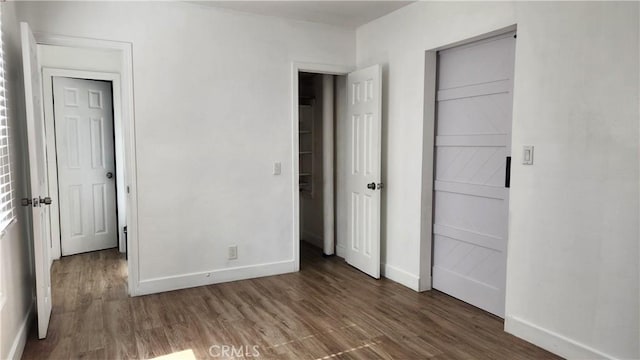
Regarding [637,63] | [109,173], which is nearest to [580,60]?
[637,63]

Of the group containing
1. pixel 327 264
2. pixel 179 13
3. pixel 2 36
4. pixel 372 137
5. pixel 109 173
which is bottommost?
pixel 327 264

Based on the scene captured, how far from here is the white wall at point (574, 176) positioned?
2.15 m

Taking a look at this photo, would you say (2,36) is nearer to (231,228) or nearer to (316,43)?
(231,228)

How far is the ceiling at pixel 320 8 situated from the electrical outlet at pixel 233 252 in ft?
7.00

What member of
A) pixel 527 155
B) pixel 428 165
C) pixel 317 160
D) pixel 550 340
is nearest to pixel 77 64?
pixel 317 160

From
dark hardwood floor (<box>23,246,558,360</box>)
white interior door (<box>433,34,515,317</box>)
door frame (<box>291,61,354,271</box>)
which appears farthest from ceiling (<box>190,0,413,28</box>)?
dark hardwood floor (<box>23,246,558,360</box>)

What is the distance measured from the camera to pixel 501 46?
293 centimetres

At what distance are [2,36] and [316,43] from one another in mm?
2515

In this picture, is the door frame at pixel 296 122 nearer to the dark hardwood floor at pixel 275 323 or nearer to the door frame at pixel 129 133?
the dark hardwood floor at pixel 275 323

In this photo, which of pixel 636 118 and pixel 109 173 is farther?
pixel 109 173

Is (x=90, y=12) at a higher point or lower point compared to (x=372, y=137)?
higher

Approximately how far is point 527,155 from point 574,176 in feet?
1.01

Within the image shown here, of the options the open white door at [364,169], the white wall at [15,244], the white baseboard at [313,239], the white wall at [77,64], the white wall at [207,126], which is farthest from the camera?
the white baseboard at [313,239]

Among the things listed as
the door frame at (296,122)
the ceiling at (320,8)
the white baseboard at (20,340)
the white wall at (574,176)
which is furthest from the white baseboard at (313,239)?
the white baseboard at (20,340)
